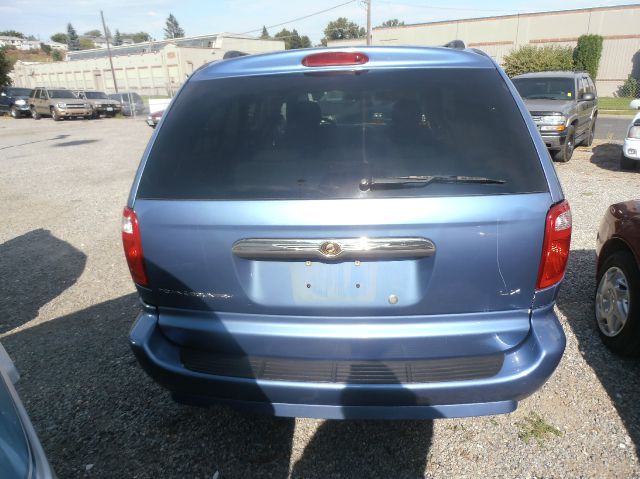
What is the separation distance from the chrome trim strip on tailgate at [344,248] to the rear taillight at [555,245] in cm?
46

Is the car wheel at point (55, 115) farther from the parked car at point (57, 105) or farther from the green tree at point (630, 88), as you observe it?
the green tree at point (630, 88)

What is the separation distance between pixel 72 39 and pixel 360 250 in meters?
141

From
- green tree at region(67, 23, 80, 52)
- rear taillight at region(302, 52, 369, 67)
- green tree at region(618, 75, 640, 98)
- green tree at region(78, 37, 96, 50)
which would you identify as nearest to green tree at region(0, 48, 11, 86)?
rear taillight at region(302, 52, 369, 67)

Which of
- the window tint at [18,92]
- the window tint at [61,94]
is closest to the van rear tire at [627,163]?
the window tint at [61,94]

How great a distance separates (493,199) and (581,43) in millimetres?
39801

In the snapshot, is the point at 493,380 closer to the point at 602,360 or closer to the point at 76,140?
the point at 602,360

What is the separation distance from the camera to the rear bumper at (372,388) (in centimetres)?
193

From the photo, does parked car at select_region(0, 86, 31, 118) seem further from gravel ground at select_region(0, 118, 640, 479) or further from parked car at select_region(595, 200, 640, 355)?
parked car at select_region(595, 200, 640, 355)

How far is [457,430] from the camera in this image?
2553 mm

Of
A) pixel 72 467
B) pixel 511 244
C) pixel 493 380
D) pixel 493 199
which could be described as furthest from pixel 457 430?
pixel 72 467

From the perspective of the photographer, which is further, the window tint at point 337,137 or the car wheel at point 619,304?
Result: the car wheel at point 619,304

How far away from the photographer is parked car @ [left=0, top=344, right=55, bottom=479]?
1.16m

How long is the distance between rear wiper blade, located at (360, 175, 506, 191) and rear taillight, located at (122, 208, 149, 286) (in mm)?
981

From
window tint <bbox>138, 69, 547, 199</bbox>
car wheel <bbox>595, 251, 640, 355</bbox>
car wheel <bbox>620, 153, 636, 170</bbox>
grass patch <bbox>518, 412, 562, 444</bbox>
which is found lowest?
car wheel <bbox>620, 153, 636, 170</bbox>
